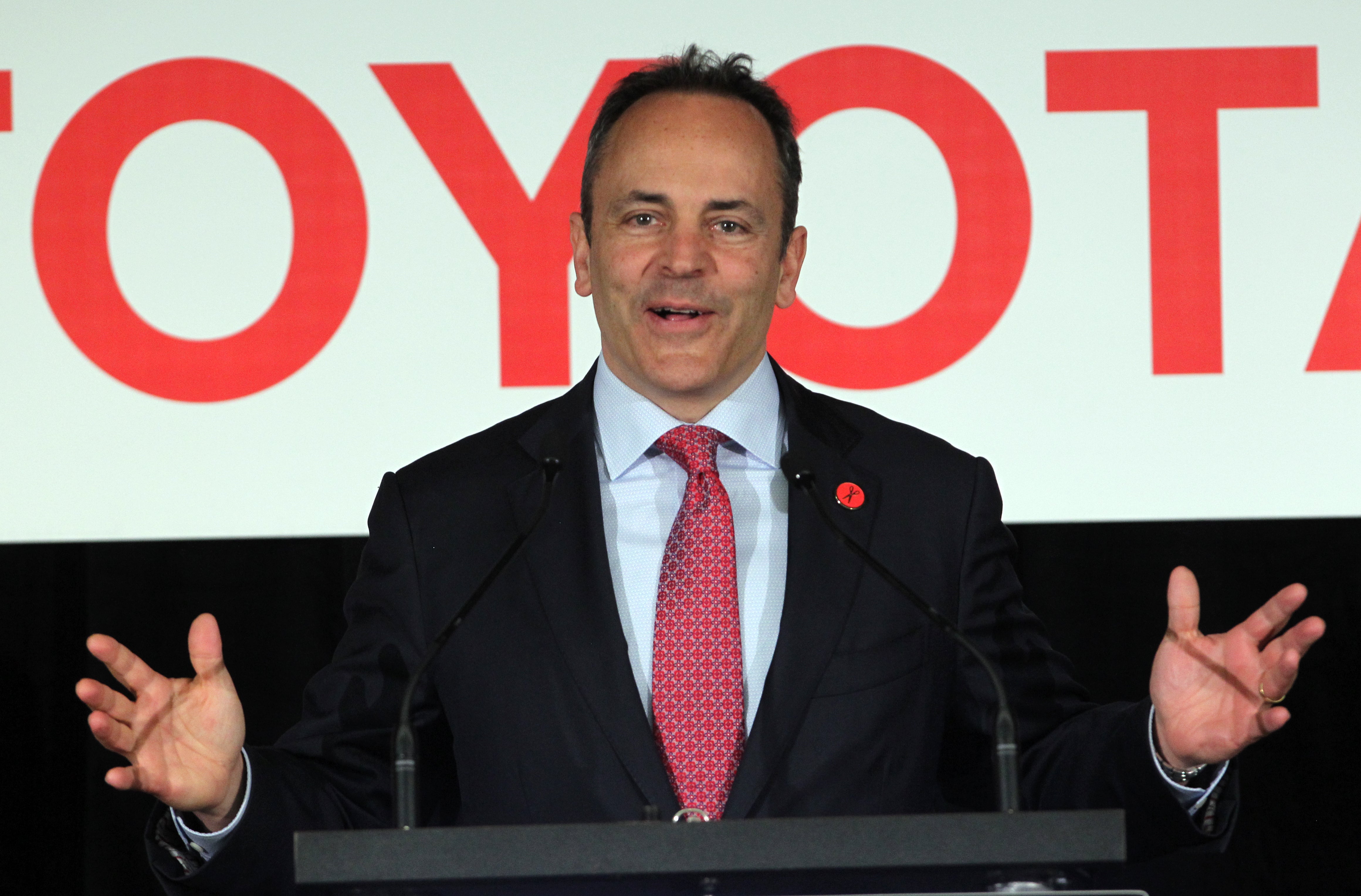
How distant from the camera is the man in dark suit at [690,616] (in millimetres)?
1848

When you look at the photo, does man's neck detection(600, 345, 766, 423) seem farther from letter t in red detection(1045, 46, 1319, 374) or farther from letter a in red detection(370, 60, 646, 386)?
letter t in red detection(1045, 46, 1319, 374)

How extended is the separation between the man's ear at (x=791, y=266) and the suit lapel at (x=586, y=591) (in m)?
0.37

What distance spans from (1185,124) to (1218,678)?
1776 millimetres

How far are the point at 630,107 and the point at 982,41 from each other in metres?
1.12

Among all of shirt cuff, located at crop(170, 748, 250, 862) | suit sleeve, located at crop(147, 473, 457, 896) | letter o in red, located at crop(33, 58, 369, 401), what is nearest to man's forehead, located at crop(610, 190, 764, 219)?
suit sleeve, located at crop(147, 473, 457, 896)

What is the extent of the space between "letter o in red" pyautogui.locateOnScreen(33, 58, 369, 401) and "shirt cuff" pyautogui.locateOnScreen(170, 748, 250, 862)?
1.51 metres

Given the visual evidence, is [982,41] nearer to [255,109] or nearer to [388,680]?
[255,109]

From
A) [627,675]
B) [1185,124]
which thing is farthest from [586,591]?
[1185,124]

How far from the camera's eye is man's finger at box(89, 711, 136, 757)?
148 centimetres

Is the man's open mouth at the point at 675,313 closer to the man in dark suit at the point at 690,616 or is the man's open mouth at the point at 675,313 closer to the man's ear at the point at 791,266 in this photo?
the man in dark suit at the point at 690,616

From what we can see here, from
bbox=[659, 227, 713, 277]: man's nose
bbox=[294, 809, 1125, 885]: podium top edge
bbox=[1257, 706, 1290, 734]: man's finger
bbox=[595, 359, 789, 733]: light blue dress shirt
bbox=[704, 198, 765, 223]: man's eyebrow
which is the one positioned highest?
bbox=[704, 198, 765, 223]: man's eyebrow

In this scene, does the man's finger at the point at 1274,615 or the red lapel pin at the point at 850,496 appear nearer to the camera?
the man's finger at the point at 1274,615

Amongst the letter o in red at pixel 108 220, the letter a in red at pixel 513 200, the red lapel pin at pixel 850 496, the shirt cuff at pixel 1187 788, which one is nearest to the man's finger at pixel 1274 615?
the shirt cuff at pixel 1187 788

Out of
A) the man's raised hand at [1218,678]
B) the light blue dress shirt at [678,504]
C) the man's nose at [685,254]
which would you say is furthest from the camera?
the man's nose at [685,254]
